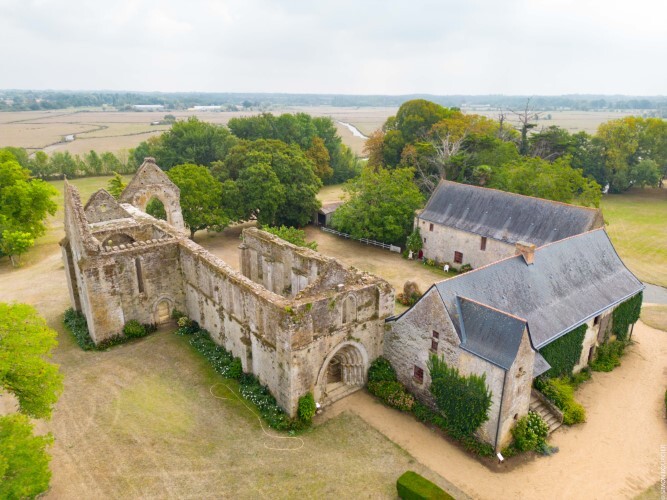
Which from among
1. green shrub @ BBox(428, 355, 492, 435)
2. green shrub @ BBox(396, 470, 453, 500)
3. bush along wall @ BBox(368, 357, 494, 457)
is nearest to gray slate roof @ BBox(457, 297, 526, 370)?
green shrub @ BBox(428, 355, 492, 435)

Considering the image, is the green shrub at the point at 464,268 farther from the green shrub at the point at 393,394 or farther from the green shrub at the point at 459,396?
the green shrub at the point at 459,396

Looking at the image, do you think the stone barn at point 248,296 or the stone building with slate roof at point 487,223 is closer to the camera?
the stone barn at point 248,296

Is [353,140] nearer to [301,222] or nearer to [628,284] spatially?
[301,222]

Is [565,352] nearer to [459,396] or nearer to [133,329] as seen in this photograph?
[459,396]

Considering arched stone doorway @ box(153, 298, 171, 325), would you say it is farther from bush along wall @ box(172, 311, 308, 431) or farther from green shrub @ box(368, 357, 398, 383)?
green shrub @ box(368, 357, 398, 383)

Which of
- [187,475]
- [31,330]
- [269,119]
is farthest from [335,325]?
[269,119]

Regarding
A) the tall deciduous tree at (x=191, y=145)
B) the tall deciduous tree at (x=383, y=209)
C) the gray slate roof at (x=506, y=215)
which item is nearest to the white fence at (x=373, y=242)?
the tall deciduous tree at (x=383, y=209)

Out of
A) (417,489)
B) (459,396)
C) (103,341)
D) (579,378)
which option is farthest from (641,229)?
(103,341)
